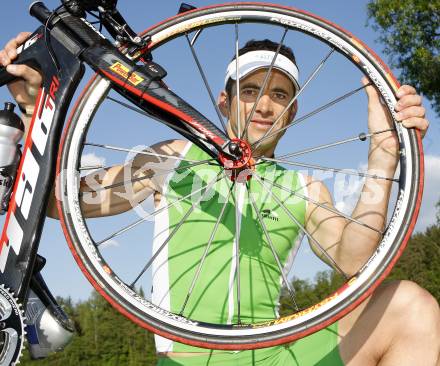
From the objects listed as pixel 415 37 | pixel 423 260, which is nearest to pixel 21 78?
pixel 415 37

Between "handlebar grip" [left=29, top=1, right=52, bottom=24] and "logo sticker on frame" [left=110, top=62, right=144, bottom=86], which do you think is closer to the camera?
"logo sticker on frame" [left=110, top=62, right=144, bottom=86]

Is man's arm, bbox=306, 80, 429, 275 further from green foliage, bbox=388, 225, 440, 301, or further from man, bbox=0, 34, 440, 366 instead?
green foliage, bbox=388, 225, 440, 301

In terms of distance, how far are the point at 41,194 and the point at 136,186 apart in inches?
25.7

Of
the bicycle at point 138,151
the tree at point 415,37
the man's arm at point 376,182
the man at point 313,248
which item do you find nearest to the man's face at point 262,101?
the man at point 313,248

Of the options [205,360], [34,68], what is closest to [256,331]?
[205,360]

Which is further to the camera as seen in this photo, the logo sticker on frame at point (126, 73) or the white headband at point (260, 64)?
the white headband at point (260, 64)

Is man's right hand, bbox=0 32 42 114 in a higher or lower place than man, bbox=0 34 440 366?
higher

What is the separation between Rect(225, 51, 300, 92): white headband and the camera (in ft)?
8.51

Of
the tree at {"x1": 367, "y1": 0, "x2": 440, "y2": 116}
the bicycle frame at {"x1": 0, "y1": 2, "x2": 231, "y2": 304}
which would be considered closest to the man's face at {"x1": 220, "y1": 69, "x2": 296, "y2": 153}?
the bicycle frame at {"x1": 0, "y1": 2, "x2": 231, "y2": 304}

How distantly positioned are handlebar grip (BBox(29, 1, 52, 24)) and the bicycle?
0.03 meters

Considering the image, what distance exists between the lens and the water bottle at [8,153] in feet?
7.55

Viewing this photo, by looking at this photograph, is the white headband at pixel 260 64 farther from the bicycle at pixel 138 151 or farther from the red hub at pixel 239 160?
the red hub at pixel 239 160

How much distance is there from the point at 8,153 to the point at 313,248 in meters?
1.37

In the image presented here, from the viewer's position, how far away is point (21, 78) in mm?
2494
